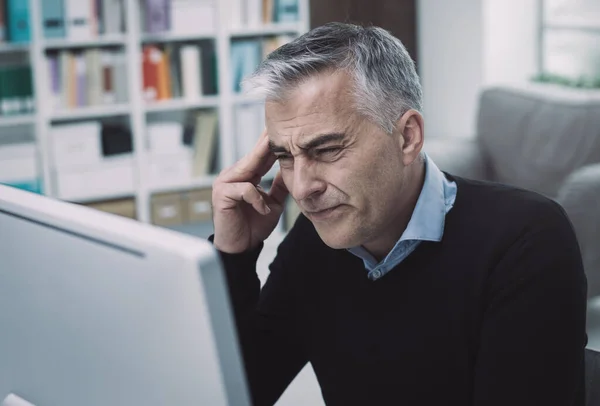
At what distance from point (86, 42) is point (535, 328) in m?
3.73

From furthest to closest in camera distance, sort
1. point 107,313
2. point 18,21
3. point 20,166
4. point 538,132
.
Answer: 1. point 20,166
2. point 18,21
3. point 538,132
4. point 107,313

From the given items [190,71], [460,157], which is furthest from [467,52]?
[190,71]

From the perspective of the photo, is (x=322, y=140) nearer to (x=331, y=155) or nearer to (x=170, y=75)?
(x=331, y=155)

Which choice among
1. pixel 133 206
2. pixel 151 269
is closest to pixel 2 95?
pixel 133 206

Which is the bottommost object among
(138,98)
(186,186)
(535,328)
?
(186,186)

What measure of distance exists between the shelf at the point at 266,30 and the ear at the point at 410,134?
3568 millimetres

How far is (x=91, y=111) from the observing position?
461 centimetres

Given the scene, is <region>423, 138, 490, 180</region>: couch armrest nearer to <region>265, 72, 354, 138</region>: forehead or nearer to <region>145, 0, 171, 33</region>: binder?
<region>145, 0, 171, 33</region>: binder

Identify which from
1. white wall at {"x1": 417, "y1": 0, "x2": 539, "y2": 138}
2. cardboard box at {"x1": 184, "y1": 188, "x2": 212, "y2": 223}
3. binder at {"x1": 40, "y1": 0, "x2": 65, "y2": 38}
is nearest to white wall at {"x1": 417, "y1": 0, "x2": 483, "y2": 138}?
white wall at {"x1": 417, "y1": 0, "x2": 539, "y2": 138}

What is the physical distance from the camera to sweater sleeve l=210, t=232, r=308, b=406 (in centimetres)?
147

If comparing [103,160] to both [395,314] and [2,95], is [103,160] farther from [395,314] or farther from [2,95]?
[395,314]

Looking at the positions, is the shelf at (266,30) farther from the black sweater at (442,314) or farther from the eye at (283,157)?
the eye at (283,157)

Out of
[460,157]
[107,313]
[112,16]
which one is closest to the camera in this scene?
[107,313]

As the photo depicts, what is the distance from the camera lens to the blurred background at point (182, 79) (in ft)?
14.6
